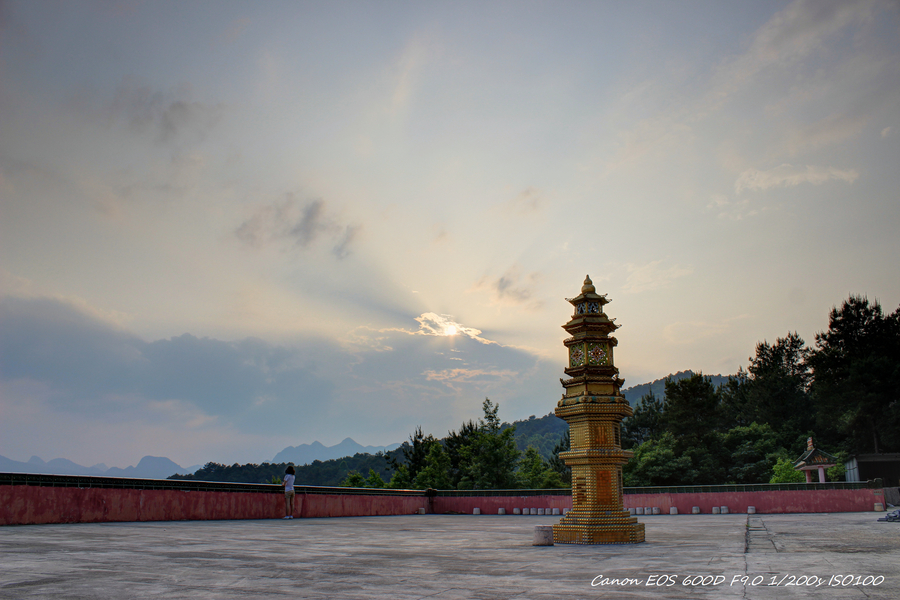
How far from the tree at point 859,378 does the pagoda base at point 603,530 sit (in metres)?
55.3

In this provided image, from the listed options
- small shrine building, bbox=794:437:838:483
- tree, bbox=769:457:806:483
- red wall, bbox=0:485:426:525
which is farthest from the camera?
tree, bbox=769:457:806:483

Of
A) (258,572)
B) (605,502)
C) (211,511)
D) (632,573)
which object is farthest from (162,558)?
(211,511)

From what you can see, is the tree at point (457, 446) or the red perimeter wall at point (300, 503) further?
the tree at point (457, 446)

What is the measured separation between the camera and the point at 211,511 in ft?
63.3

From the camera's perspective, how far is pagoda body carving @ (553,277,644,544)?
39.5 ft

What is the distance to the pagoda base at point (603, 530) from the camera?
11836 millimetres

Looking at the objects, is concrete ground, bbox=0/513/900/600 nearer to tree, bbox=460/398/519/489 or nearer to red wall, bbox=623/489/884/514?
red wall, bbox=623/489/884/514

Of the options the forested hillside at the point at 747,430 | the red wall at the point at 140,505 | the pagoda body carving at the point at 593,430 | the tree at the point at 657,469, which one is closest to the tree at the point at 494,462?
the forested hillside at the point at 747,430

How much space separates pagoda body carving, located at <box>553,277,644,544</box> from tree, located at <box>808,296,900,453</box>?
55.0 m

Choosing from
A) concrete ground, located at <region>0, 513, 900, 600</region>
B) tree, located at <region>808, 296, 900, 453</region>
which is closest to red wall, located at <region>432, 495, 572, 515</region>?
concrete ground, located at <region>0, 513, 900, 600</region>

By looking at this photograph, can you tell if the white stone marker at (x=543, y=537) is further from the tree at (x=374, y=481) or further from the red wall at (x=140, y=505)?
the tree at (x=374, y=481)

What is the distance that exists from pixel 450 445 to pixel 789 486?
44393mm

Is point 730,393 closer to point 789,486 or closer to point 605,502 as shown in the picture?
point 789,486

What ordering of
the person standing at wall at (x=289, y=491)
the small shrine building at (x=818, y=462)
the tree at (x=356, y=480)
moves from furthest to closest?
the tree at (x=356, y=480) < the small shrine building at (x=818, y=462) < the person standing at wall at (x=289, y=491)
